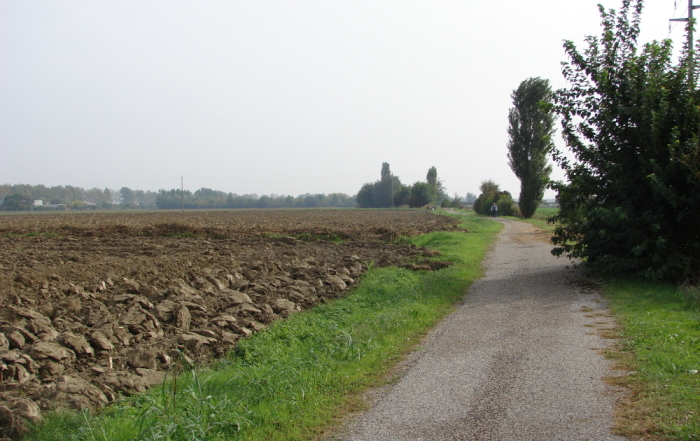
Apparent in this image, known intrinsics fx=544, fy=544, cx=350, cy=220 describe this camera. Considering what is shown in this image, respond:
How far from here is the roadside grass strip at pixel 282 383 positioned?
498 cm

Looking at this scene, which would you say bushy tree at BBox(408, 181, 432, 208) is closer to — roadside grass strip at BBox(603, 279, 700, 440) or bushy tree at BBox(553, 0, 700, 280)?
bushy tree at BBox(553, 0, 700, 280)

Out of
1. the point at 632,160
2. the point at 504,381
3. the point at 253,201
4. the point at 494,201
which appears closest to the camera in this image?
the point at 504,381

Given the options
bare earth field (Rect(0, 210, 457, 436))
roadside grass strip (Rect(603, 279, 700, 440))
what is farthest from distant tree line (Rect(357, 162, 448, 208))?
roadside grass strip (Rect(603, 279, 700, 440))

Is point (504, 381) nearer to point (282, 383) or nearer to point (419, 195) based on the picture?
point (282, 383)

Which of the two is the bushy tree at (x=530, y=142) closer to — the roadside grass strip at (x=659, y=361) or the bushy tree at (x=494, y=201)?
the bushy tree at (x=494, y=201)

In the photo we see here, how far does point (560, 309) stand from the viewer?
10070 mm

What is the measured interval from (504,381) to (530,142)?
47906mm

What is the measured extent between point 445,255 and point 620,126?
743 centimetres

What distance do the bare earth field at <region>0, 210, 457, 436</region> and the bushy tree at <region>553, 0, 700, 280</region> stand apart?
4.99 m

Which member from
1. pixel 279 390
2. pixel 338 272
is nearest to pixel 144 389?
pixel 279 390

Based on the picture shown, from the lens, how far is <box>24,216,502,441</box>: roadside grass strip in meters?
4.98

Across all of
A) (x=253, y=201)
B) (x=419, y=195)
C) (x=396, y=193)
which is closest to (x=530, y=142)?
(x=419, y=195)

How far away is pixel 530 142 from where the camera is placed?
166 feet

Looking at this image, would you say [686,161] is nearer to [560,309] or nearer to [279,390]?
[560,309]
